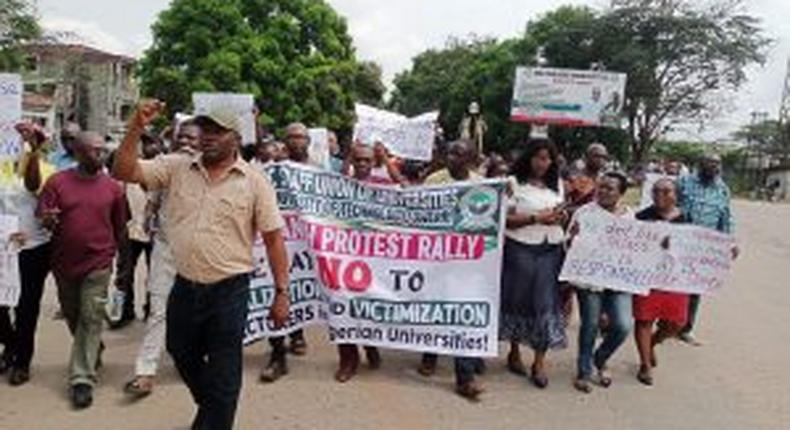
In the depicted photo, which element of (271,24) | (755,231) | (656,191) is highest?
(271,24)

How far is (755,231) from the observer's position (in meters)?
28.2

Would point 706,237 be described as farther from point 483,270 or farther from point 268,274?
point 268,274

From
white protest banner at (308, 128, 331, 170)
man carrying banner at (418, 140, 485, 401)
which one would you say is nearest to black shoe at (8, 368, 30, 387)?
man carrying banner at (418, 140, 485, 401)

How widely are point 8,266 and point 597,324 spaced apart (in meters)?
4.13

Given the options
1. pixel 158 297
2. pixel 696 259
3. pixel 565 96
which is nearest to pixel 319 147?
pixel 158 297

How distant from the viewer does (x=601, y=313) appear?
8078 mm

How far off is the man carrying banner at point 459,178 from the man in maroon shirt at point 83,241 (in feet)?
7.76

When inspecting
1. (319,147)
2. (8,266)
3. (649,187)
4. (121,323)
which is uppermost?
(319,147)

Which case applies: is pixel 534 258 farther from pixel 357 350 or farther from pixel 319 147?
pixel 319 147

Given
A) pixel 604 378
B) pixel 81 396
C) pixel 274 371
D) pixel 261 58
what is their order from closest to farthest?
pixel 81 396
pixel 274 371
pixel 604 378
pixel 261 58

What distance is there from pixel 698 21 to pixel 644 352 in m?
48.1

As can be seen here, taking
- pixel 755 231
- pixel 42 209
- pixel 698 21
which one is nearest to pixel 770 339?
pixel 42 209

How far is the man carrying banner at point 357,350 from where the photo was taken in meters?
7.58

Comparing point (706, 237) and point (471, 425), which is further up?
point (706, 237)
